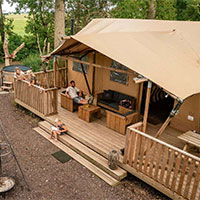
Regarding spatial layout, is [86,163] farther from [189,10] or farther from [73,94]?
[189,10]

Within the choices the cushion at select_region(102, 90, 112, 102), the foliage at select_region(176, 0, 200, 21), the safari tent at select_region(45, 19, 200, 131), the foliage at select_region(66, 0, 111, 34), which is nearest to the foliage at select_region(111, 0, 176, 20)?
the foliage at select_region(66, 0, 111, 34)

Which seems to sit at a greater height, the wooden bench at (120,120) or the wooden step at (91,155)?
the wooden bench at (120,120)

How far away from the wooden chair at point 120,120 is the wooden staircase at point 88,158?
3.66 ft

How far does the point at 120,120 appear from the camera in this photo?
6.55m

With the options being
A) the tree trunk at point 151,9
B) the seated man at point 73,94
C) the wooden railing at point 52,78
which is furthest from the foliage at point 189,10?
the seated man at point 73,94

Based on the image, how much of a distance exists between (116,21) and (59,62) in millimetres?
4889

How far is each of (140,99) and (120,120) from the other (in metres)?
1.21

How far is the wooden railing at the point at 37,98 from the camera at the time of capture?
752 centimetres

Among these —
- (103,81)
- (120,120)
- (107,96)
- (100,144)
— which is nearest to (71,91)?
(107,96)

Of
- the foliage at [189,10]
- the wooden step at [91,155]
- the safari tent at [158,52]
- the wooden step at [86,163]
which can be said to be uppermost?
the foliage at [189,10]

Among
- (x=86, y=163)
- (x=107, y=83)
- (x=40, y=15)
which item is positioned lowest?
(x=86, y=163)

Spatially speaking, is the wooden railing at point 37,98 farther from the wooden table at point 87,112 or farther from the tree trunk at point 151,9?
the tree trunk at point 151,9

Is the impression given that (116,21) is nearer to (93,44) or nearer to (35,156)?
(93,44)

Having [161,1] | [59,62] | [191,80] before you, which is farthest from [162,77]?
[161,1]
